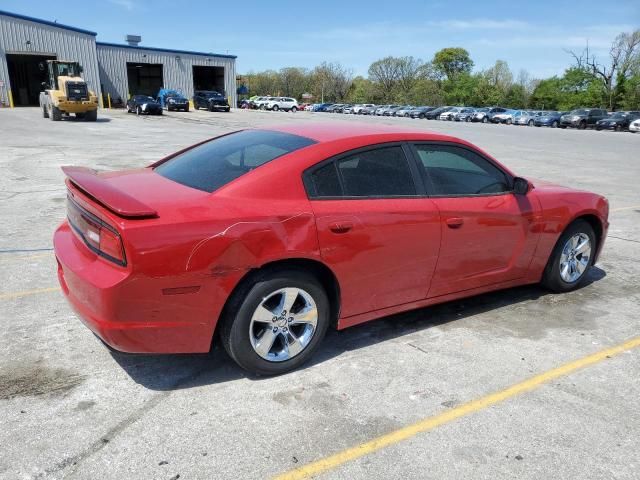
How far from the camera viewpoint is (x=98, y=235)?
2959 mm

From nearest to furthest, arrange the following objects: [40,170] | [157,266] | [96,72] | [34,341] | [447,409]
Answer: [157,266], [447,409], [34,341], [40,170], [96,72]

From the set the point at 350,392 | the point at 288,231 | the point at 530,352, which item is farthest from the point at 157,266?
the point at 530,352

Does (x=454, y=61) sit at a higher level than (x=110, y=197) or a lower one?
higher

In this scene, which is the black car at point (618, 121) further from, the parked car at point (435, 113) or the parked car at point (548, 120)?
the parked car at point (435, 113)

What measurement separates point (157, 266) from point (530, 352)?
104 inches

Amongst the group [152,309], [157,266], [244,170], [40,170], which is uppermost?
[244,170]

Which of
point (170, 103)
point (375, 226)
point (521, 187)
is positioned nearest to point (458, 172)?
point (521, 187)

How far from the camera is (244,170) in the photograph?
337cm

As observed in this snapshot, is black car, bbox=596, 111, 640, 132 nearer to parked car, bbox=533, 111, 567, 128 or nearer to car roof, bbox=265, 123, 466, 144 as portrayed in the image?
parked car, bbox=533, 111, 567, 128

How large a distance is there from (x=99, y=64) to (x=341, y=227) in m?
52.0

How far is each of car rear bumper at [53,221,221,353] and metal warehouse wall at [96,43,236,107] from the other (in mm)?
51595

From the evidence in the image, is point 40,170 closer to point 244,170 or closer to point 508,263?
point 244,170

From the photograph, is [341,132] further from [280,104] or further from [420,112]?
[280,104]

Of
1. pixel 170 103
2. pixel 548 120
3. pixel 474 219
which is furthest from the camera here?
pixel 548 120
